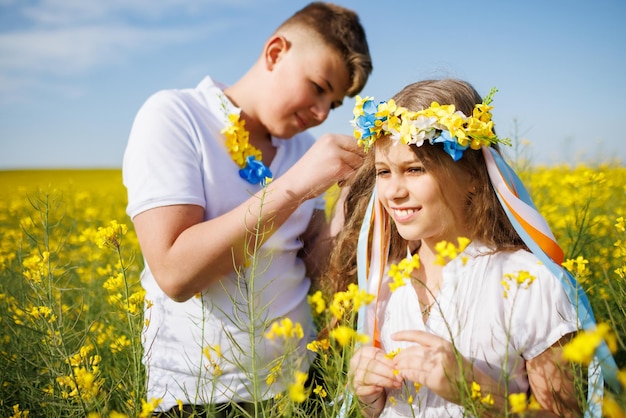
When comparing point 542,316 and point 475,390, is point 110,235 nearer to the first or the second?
point 475,390

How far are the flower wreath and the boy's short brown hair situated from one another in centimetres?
60

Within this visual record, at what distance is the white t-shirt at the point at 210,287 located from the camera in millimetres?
1735

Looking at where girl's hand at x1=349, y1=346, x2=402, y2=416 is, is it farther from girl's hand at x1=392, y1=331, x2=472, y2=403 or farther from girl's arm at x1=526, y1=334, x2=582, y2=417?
girl's arm at x1=526, y1=334, x2=582, y2=417

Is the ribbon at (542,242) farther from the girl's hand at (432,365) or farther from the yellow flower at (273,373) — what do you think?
the yellow flower at (273,373)

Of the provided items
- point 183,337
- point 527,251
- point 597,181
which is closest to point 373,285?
point 527,251

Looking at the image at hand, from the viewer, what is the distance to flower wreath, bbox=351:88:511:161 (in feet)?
4.60

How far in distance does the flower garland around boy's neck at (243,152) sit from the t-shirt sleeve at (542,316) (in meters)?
1.04

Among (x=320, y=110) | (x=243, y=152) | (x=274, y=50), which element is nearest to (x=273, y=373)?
(x=243, y=152)

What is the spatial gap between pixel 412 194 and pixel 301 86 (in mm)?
758

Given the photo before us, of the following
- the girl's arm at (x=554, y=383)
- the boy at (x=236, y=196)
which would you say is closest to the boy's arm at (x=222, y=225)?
the boy at (x=236, y=196)

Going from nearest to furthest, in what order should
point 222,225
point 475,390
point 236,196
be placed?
point 475,390 → point 222,225 → point 236,196

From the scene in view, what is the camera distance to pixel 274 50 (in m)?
2.09

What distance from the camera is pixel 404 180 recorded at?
4.83ft

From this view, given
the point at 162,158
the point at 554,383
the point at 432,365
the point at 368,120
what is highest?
the point at 368,120
